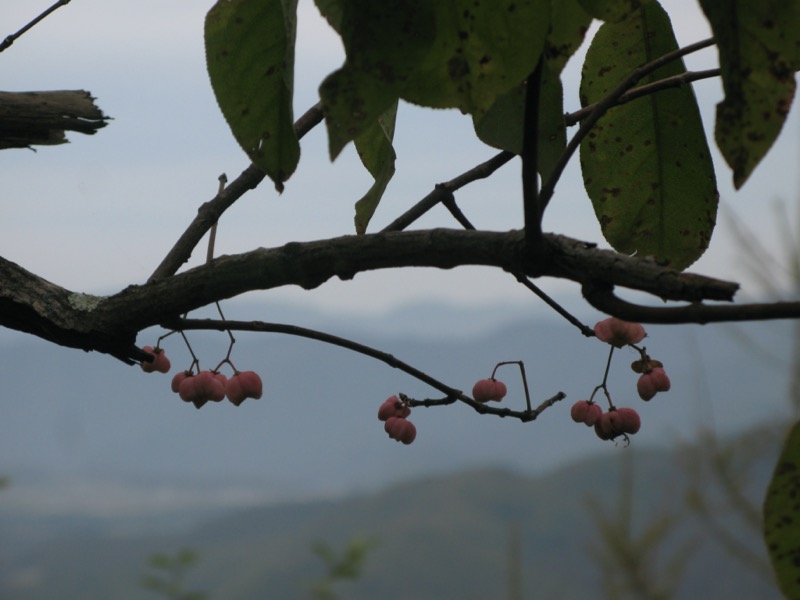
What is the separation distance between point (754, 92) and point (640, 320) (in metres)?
0.11

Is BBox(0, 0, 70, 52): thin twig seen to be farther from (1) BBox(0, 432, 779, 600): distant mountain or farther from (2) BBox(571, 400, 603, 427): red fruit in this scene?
(1) BBox(0, 432, 779, 600): distant mountain

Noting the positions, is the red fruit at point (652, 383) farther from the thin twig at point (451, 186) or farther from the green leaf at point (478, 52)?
the green leaf at point (478, 52)

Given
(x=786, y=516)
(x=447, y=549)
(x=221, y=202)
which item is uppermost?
(x=447, y=549)

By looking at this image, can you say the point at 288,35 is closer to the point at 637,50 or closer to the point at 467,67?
the point at 467,67

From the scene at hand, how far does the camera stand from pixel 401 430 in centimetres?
91

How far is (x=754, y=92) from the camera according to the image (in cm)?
40

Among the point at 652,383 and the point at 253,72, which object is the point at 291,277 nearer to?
the point at 253,72

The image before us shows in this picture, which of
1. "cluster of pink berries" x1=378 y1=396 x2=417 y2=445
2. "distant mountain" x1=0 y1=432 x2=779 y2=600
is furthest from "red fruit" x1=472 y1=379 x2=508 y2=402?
"distant mountain" x1=0 y1=432 x2=779 y2=600

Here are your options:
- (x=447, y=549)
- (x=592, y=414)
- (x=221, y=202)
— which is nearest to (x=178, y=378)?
(x=221, y=202)

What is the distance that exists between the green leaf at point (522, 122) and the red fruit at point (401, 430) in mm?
382

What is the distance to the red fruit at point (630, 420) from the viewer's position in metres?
0.83

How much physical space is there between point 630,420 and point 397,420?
24 centimetres

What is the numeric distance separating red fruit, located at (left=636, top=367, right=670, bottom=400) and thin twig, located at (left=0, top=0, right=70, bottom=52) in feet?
2.00

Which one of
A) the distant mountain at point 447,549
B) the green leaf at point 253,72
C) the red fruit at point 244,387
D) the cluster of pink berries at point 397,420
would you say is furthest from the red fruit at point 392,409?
the distant mountain at point 447,549
